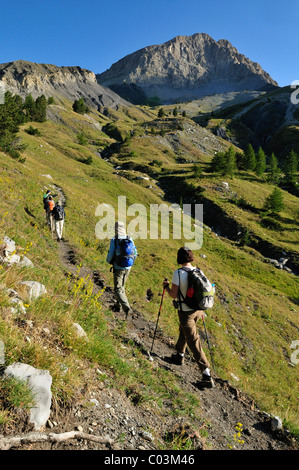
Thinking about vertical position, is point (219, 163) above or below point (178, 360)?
above

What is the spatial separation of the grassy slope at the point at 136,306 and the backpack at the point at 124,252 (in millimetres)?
1834

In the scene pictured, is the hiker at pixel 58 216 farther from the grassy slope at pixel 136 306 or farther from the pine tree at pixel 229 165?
the pine tree at pixel 229 165

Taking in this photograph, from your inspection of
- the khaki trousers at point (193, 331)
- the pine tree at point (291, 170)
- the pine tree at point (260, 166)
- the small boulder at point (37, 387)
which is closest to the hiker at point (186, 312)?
the khaki trousers at point (193, 331)

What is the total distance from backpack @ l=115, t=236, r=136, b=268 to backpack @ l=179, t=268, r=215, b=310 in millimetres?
2594

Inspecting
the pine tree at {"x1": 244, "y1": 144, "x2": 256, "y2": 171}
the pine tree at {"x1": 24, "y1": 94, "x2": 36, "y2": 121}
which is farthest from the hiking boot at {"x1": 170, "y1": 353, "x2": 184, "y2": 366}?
the pine tree at {"x1": 24, "y1": 94, "x2": 36, "y2": 121}

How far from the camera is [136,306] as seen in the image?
12.1 meters

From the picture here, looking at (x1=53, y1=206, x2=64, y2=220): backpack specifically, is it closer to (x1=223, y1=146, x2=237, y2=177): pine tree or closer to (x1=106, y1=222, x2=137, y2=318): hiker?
(x1=106, y1=222, x2=137, y2=318): hiker

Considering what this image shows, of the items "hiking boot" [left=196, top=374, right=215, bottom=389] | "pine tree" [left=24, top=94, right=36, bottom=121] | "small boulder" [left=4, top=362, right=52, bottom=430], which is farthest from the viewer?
"pine tree" [left=24, top=94, right=36, bottom=121]

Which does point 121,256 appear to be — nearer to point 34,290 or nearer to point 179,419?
point 34,290

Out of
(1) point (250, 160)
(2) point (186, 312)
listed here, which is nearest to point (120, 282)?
(2) point (186, 312)

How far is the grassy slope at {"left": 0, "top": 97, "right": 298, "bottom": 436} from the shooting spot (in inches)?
171

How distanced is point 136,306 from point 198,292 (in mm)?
Result: 6720

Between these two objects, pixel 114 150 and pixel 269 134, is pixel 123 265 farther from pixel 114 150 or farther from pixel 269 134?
pixel 269 134
